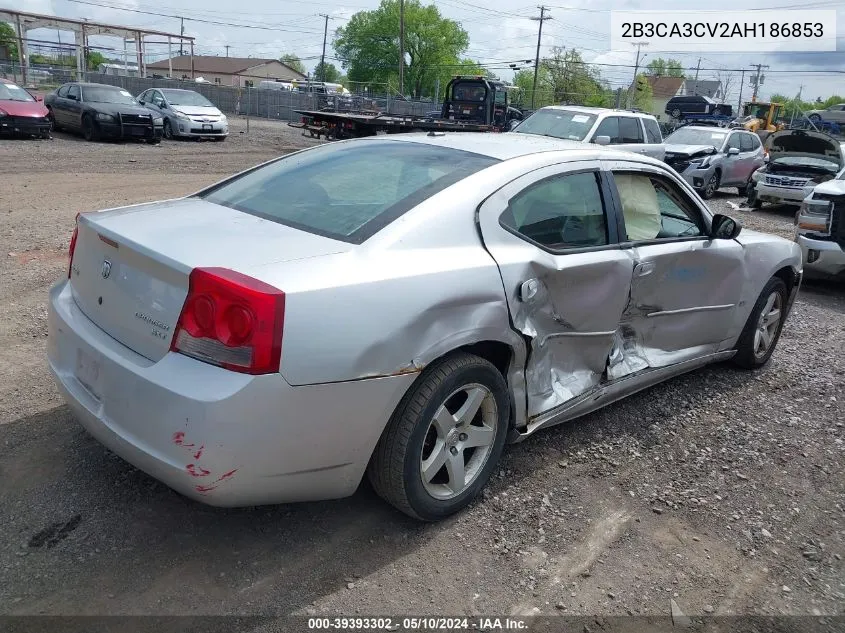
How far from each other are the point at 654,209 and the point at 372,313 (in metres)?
2.30

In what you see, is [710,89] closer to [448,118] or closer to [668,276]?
[448,118]

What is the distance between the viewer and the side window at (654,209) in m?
A: 3.98

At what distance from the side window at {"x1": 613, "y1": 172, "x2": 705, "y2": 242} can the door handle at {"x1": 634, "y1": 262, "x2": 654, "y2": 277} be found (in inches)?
5.8

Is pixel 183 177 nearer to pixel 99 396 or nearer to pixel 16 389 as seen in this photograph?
pixel 16 389

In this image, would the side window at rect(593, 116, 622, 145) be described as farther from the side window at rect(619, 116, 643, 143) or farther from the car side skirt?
the car side skirt

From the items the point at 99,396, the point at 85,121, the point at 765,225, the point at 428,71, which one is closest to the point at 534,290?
the point at 99,396

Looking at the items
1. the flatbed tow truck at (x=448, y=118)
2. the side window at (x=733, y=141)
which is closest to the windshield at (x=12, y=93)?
the flatbed tow truck at (x=448, y=118)

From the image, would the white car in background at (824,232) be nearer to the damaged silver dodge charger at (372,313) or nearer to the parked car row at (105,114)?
the damaged silver dodge charger at (372,313)

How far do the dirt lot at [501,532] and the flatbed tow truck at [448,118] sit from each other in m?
15.8

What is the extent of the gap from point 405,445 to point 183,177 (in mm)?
12657

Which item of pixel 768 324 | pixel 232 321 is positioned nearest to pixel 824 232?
pixel 768 324

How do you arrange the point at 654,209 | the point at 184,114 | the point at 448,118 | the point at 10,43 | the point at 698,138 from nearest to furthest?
the point at 654,209 < the point at 698,138 < the point at 184,114 < the point at 448,118 < the point at 10,43

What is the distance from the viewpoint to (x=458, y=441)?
3.12 m

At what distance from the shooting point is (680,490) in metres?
3.61
